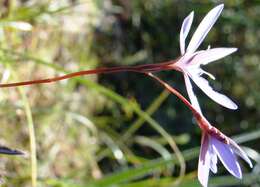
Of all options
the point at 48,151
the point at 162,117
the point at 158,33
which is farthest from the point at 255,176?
the point at 158,33

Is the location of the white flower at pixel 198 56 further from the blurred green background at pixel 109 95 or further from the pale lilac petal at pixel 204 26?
the blurred green background at pixel 109 95

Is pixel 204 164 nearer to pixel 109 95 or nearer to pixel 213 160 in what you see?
pixel 213 160

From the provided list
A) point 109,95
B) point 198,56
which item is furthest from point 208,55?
point 109,95

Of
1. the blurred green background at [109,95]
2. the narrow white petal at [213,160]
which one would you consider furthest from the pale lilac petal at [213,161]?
the blurred green background at [109,95]

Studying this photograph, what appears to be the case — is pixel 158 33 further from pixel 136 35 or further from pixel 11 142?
pixel 11 142

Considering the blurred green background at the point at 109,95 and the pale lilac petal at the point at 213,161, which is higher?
the blurred green background at the point at 109,95
